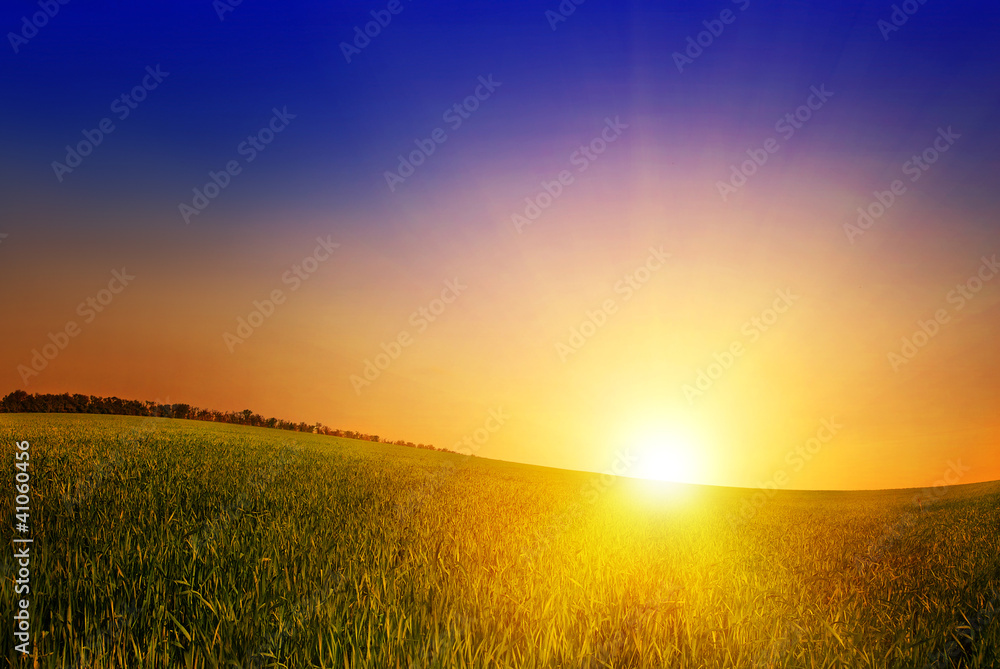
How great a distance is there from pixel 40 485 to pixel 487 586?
6164mm

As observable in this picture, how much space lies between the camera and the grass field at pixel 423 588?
2912 millimetres

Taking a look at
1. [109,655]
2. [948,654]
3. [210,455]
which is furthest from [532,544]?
[210,455]

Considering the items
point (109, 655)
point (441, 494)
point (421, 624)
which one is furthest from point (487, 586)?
point (441, 494)

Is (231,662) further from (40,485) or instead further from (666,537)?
(666,537)

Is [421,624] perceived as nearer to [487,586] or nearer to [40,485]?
[487,586]

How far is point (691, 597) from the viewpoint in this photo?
4.43 metres

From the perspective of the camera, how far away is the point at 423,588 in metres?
3.92

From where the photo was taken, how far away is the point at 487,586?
405 centimetres

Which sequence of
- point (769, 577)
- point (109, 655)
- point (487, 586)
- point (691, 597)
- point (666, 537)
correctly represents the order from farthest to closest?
Result: point (666, 537)
point (769, 577)
point (691, 597)
point (487, 586)
point (109, 655)

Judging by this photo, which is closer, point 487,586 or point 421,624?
point 421,624

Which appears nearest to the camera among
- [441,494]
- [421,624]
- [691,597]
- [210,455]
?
[421,624]

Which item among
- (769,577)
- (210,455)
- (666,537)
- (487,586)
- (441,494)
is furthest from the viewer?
(210,455)

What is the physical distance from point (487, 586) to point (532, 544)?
6.86 feet

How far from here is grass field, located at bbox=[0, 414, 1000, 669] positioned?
9.55 feet
